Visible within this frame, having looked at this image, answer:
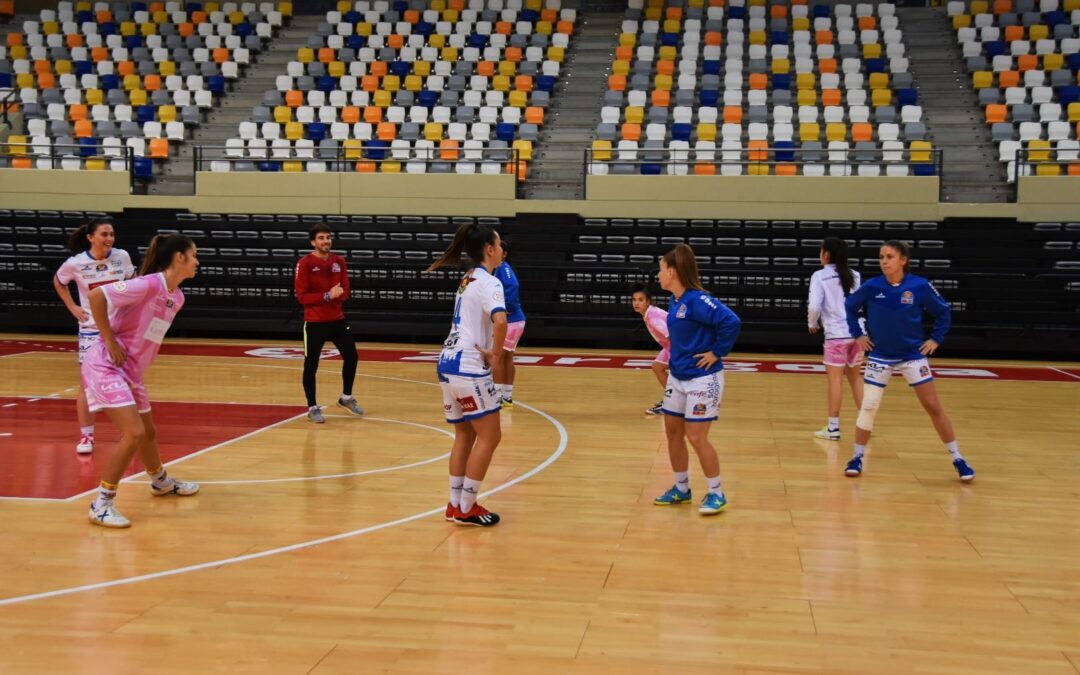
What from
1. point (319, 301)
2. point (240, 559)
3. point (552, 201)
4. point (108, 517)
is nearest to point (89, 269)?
point (319, 301)

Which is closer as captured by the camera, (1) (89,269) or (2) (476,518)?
(2) (476,518)

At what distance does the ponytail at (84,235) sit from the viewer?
8000 millimetres

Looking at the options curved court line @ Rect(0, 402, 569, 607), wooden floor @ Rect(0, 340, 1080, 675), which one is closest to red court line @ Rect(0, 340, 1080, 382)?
wooden floor @ Rect(0, 340, 1080, 675)

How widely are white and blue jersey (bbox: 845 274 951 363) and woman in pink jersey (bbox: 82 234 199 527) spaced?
4.52 m

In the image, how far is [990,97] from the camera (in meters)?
20.3

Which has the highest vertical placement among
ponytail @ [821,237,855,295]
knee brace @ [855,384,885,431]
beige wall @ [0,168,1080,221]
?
beige wall @ [0,168,1080,221]

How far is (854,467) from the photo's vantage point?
775 cm

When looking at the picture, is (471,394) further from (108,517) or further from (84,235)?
(84,235)

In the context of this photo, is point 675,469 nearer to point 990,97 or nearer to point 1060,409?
point 1060,409

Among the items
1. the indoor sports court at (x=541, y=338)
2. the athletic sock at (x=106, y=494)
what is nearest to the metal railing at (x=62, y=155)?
the indoor sports court at (x=541, y=338)

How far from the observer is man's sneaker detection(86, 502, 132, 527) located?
601 cm

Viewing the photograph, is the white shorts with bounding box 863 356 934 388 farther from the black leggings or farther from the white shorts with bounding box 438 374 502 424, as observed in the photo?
the black leggings

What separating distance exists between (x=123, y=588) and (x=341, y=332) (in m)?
5.20

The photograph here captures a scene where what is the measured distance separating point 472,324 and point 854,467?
3337 millimetres
